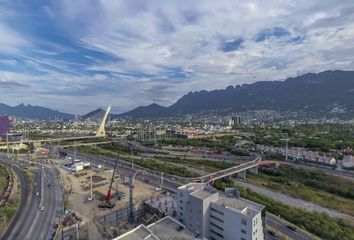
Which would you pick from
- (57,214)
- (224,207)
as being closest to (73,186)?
(57,214)

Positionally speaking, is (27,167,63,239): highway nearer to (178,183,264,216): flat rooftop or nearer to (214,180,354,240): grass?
(178,183,264,216): flat rooftop

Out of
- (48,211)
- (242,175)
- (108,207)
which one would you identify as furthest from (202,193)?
(242,175)

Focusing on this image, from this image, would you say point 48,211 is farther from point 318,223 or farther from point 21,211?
point 318,223

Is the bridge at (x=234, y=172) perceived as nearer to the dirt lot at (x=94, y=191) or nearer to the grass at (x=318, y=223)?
the grass at (x=318, y=223)

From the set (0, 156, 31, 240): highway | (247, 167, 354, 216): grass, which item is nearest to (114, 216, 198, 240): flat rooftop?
(0, 156, 31, 240): highway

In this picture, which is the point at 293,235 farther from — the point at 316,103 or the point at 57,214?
the point at 316,103

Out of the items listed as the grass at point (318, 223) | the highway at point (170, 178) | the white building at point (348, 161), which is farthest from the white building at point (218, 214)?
the white building at point (348, 161)
